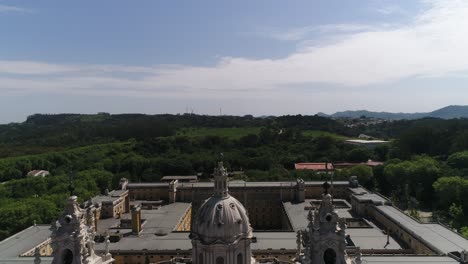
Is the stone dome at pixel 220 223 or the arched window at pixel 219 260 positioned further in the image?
the arched window at pixel 219 260

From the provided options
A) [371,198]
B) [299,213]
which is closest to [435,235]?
[371,198]

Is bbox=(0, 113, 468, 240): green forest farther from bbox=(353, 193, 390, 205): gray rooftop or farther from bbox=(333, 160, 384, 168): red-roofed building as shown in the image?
bbox=(353, 193, 390, 205): gray rooftop

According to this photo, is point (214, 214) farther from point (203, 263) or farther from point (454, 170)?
point (454, 170)

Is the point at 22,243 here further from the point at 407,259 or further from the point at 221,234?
the point at 407,259

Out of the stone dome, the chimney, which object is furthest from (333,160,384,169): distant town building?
the stone dome

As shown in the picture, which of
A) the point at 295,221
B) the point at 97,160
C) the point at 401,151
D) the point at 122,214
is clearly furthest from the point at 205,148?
the point at 295,221

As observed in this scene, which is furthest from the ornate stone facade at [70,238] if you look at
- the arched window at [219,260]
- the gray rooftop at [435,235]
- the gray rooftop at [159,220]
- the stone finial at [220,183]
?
the gray rooftop at [435,235]

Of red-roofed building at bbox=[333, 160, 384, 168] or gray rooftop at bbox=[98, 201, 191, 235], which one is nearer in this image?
gray rooftop at bbox=[98, 201, 191, 235]

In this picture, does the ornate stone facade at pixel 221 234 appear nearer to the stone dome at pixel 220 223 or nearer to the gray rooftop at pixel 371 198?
the stone dome at pixel 220 223
